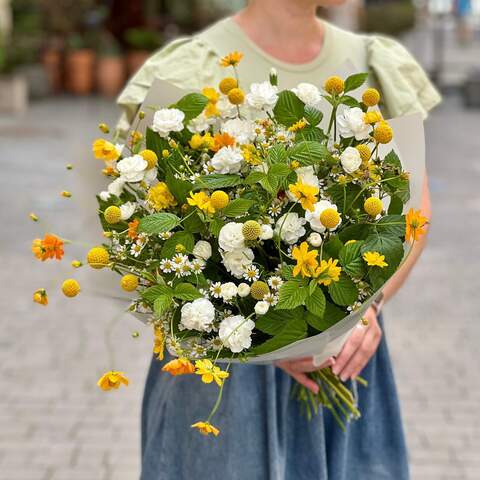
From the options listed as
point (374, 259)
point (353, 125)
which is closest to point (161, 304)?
point (374, 259)

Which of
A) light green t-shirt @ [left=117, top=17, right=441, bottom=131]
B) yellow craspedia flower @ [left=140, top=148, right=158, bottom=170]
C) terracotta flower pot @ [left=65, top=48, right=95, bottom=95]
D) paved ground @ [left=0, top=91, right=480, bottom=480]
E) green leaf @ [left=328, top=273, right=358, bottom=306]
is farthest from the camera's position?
terracotta flower pot @ [left=65, top=48, right=95, bottom=95]

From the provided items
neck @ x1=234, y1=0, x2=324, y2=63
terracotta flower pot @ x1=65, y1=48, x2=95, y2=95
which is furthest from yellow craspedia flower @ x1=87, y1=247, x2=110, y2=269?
terracotta flower pot @ x1=65, y1=48, x2=95, y2=95

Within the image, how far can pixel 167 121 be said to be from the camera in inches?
78.5

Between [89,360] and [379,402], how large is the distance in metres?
2.95

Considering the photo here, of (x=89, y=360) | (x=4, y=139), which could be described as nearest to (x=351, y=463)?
(x=89, y=360)

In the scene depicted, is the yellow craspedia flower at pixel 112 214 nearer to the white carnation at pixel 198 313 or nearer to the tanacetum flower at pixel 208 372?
the white carnation at pixel 198 313

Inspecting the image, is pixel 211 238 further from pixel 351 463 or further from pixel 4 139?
pixel 4 139

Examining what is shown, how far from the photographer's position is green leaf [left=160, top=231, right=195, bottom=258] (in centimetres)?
186

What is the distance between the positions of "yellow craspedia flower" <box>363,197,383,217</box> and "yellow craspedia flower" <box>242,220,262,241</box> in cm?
21

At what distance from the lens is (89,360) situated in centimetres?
529

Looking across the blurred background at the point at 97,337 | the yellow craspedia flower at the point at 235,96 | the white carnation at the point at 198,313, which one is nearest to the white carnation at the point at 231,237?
the white carnation at the point at 198,313

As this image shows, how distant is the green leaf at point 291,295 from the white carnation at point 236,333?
73mm

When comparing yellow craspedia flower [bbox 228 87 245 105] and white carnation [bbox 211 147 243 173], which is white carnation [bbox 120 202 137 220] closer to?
white carnation [bbox 211 147 243 173]

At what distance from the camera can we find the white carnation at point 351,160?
6.12ft
